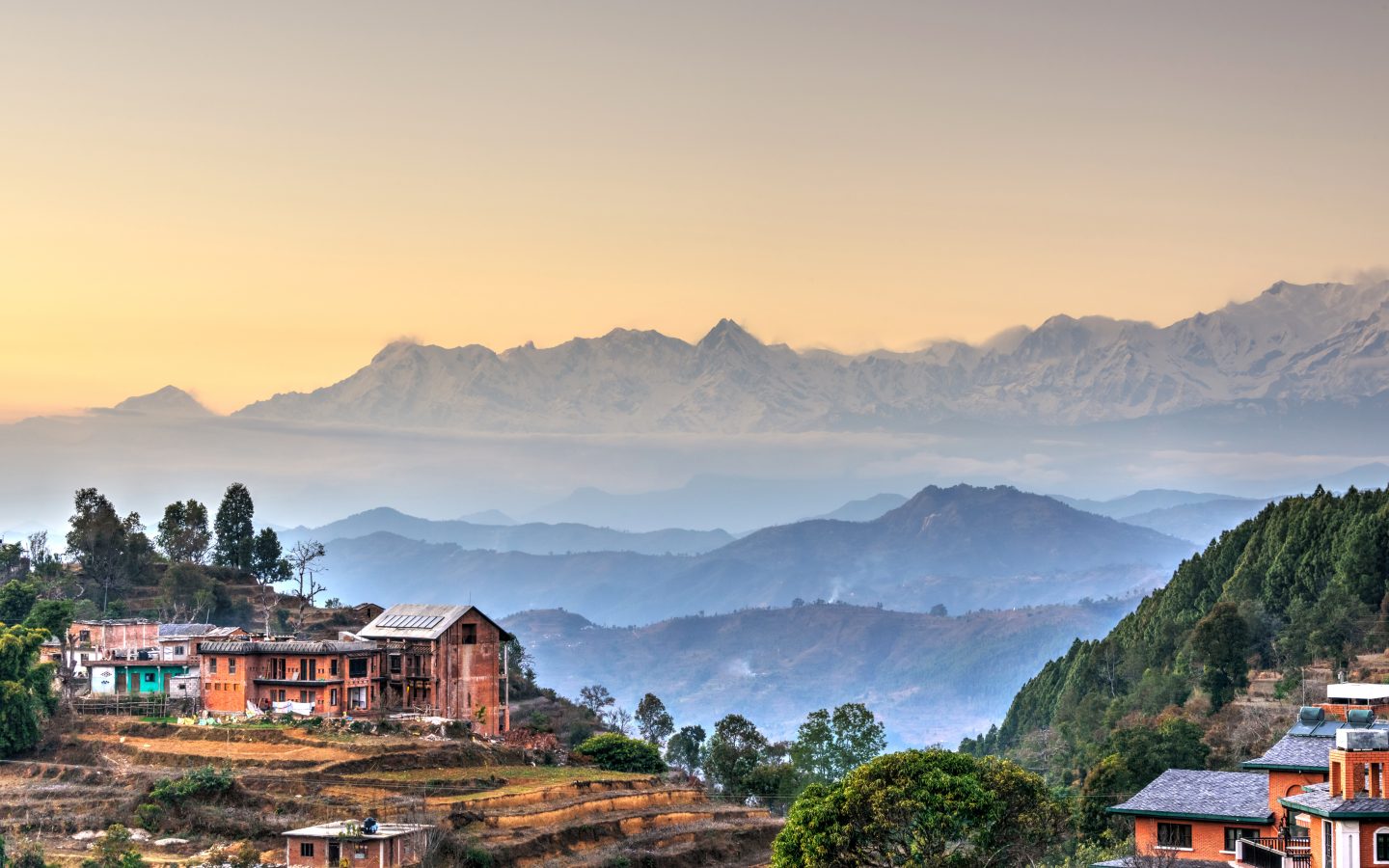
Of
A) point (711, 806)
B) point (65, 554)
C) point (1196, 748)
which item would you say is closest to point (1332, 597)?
point (1196, 748)

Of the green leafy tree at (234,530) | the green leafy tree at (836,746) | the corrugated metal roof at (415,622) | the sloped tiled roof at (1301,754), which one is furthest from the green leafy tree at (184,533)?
the sloped tiled roof at (1301,754)

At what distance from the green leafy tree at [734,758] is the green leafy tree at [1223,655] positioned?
23488 millimetres

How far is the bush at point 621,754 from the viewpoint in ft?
246

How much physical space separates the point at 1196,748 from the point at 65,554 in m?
79.5

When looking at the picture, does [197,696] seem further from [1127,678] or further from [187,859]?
[1127,678]

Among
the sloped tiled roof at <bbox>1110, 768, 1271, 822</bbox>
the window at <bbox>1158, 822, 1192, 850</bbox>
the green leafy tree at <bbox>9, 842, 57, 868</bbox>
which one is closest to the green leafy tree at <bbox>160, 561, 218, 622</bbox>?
the green leafy tree at <bbox>9, 842, 57, 868</bbox>

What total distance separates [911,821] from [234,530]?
8123cm

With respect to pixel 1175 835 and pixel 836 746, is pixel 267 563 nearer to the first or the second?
pixel 836 746

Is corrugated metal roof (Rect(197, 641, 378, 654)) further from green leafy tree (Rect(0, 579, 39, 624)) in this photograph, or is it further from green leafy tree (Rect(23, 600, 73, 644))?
green leafy tree (Rect(0, 579, 39, 624))

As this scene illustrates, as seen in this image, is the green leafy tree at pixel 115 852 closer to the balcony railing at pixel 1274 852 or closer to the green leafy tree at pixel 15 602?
the green leafy tree at pixel 15 602

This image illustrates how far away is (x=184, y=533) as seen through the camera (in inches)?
4473

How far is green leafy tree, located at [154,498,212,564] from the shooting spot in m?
113

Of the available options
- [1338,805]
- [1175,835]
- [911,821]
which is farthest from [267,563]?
[1338,805]

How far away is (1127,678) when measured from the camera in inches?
3812
